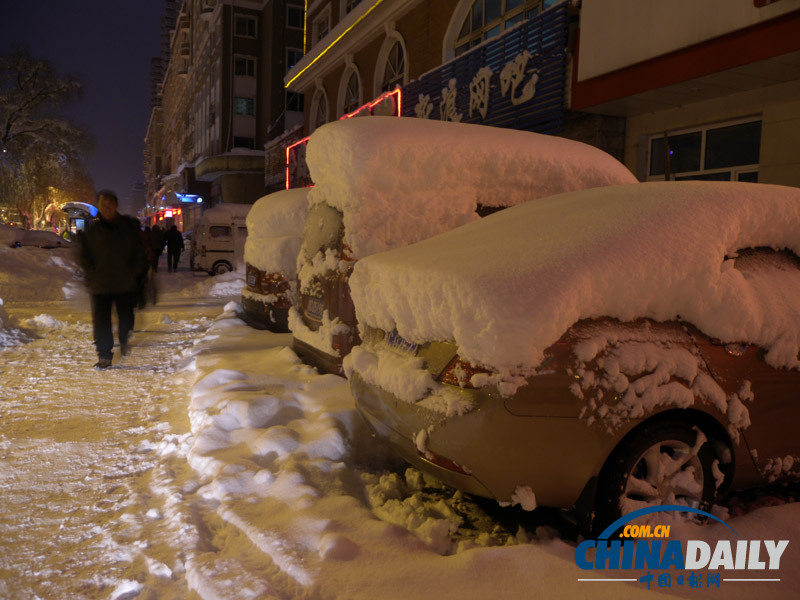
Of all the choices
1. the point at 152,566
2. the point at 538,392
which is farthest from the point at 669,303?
the point at 152,566

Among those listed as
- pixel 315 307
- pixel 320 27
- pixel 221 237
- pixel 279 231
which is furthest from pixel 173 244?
pixel 315 307

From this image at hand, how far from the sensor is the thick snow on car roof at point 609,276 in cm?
253

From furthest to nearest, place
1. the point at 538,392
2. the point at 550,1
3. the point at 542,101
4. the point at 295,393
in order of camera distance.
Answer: the point at 550,1
the point at 542,101
the point at 295,393
the point at 538,392

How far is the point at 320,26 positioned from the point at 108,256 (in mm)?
21869

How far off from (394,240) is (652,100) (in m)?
6.97

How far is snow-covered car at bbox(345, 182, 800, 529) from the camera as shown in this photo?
8.38 ft

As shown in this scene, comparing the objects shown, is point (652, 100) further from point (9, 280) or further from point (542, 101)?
point (9, 280)

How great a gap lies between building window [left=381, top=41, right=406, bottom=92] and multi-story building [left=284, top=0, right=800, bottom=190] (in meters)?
1.76

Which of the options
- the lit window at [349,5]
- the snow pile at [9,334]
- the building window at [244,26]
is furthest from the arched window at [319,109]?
the building window at [244,26]

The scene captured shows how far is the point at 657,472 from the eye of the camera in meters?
2.84

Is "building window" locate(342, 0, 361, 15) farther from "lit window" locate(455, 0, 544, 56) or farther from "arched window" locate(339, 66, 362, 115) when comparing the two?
"lit window" locate(455, 0, 544, 56)

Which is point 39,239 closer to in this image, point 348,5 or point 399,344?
point 348,5

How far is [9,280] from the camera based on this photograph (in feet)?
45.5

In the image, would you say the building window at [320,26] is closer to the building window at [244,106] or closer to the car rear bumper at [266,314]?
the building window at [244,106]
